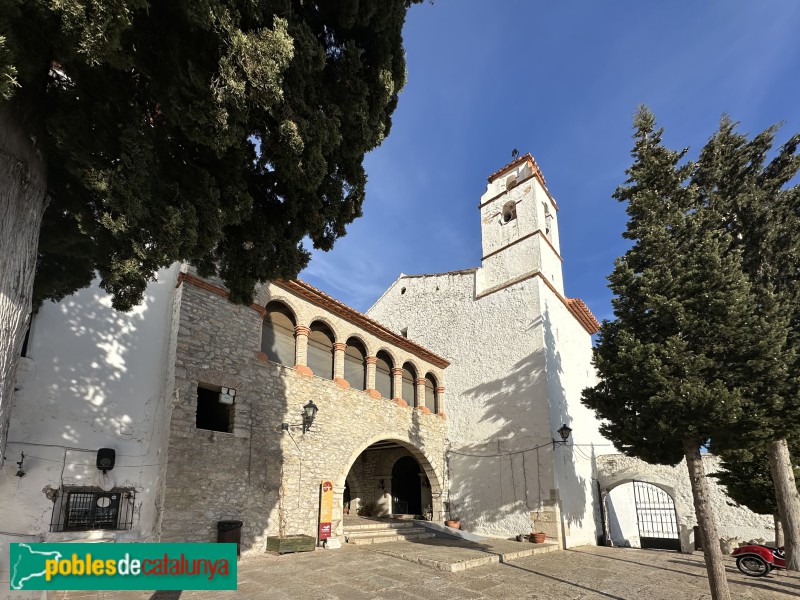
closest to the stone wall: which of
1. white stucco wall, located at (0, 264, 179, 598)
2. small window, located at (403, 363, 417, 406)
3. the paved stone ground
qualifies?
white stucco wall, located at (0, 264, 179, 598)

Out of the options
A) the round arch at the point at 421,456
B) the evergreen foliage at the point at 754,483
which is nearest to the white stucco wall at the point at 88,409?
the round arch at the point at 421,456

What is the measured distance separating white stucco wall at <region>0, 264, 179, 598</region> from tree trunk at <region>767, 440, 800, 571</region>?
449 inches

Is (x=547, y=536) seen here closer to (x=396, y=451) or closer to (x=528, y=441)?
(x=528, y=441)

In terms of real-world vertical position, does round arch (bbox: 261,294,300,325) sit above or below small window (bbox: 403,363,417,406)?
above

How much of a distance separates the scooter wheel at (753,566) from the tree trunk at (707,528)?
10.7ft

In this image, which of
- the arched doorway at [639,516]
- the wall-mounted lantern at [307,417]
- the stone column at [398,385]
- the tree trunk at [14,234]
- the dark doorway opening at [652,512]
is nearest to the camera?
the tree trunk at [14,234]

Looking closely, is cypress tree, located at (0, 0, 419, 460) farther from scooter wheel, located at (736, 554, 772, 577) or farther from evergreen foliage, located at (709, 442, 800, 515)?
evergreen foliage, located at (709, 442, 800, 515)

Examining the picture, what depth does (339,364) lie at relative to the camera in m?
12.3

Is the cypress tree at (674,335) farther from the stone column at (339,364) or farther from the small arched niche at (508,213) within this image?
the small arched niche at (508,213)

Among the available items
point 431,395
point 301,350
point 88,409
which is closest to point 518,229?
point 431,395

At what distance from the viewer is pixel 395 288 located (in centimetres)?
1892

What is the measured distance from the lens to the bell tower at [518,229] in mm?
15781

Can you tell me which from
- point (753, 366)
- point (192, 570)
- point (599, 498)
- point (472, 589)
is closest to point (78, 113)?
point (192, 570)

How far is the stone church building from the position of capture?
293 inches
